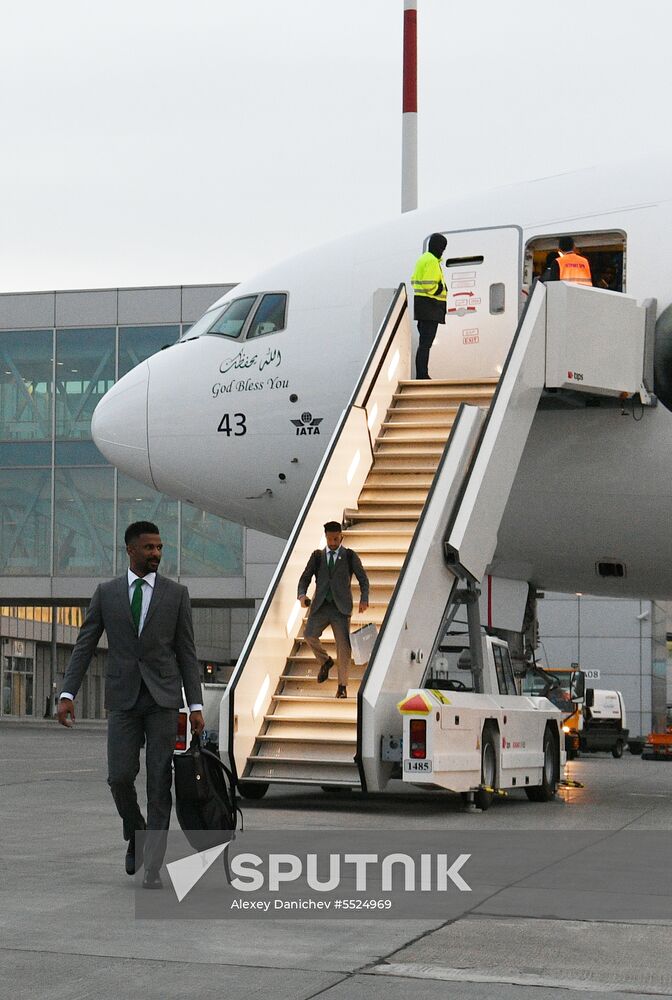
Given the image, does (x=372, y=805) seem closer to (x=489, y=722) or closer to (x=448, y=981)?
(x=489, y=722)

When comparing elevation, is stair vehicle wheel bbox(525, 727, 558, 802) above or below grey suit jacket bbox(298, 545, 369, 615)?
below

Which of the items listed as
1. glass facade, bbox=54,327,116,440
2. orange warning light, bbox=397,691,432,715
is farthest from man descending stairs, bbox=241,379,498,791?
glass facade, bbox=54,327,116,440

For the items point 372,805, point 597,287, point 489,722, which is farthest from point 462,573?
point 597,287

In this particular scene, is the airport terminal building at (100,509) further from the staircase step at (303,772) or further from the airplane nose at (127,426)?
the staircase step at (303,772)

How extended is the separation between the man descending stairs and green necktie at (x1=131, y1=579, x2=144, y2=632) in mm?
4355

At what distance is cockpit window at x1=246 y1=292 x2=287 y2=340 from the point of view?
607 inches

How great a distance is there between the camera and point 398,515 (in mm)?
13070

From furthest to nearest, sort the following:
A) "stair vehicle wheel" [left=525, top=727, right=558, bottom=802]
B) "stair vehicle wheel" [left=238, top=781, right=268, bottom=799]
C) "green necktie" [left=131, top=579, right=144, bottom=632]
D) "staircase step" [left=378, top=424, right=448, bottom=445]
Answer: "staircase step" [left=378, top=424, right=448, bottom=445]
"stair vehicle wheel" [left=525, top=727, right=558, bottom=802]
"stair vehicle wheel" [left=238, top=781, right=268, bottom=799]
"green necktie" [left=131, top=579, right=144, bottom=632]

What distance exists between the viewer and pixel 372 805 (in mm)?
Answer: 11883

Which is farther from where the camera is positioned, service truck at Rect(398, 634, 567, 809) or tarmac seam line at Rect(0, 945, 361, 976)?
service truck at Rect(398, 634, 567, 809)

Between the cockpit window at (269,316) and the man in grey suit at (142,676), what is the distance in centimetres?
850

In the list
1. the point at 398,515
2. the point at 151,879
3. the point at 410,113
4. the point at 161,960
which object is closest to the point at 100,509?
the point at 410,113

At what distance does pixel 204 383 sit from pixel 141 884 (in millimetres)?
9198

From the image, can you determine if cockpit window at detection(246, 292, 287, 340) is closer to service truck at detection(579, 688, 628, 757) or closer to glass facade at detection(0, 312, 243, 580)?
service truck at detection(579, 688, 628, 757)
